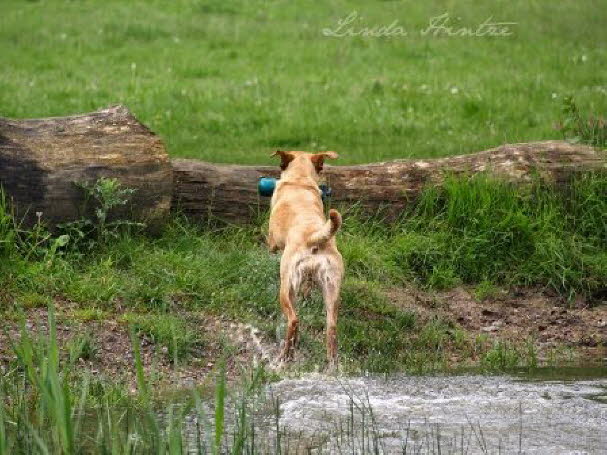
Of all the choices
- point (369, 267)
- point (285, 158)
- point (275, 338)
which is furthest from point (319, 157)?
point (275, 338)

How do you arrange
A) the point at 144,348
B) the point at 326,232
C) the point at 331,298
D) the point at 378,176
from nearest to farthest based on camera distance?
the point at 326,232 < the point at 331,298 < the point at 144,348 < the point at 378,176

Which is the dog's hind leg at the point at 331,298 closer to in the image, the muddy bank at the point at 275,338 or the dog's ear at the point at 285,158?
the muddy bank at the point at 275,338

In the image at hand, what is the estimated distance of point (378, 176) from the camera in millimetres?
10578

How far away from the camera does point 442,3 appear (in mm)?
19844

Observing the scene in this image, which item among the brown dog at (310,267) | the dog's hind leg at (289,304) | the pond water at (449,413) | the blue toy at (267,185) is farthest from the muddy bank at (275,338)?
the blue toy at (267,185)

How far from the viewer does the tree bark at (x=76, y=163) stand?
923 cm

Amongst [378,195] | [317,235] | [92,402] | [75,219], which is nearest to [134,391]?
[92,402]

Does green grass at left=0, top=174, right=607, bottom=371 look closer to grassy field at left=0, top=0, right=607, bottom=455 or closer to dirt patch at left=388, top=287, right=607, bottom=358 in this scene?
grassy field at left=0, top=0, right=607, bottom=455

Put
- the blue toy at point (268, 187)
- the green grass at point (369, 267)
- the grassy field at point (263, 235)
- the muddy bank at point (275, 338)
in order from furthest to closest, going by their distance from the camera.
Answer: the blue toy at point (268, 187) → the green grass at point (369, 267) → the muddy bank at point (275, 338) → the grassy field at point (263, 235)

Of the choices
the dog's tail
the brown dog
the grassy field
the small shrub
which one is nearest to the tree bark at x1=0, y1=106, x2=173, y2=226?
the small shrub

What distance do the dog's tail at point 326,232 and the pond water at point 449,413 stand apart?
88 centimetres

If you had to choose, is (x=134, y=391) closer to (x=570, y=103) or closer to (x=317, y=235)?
(x=317, y=235)

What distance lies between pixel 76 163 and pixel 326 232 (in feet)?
8.56

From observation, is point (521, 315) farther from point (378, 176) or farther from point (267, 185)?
point (267, 185)
